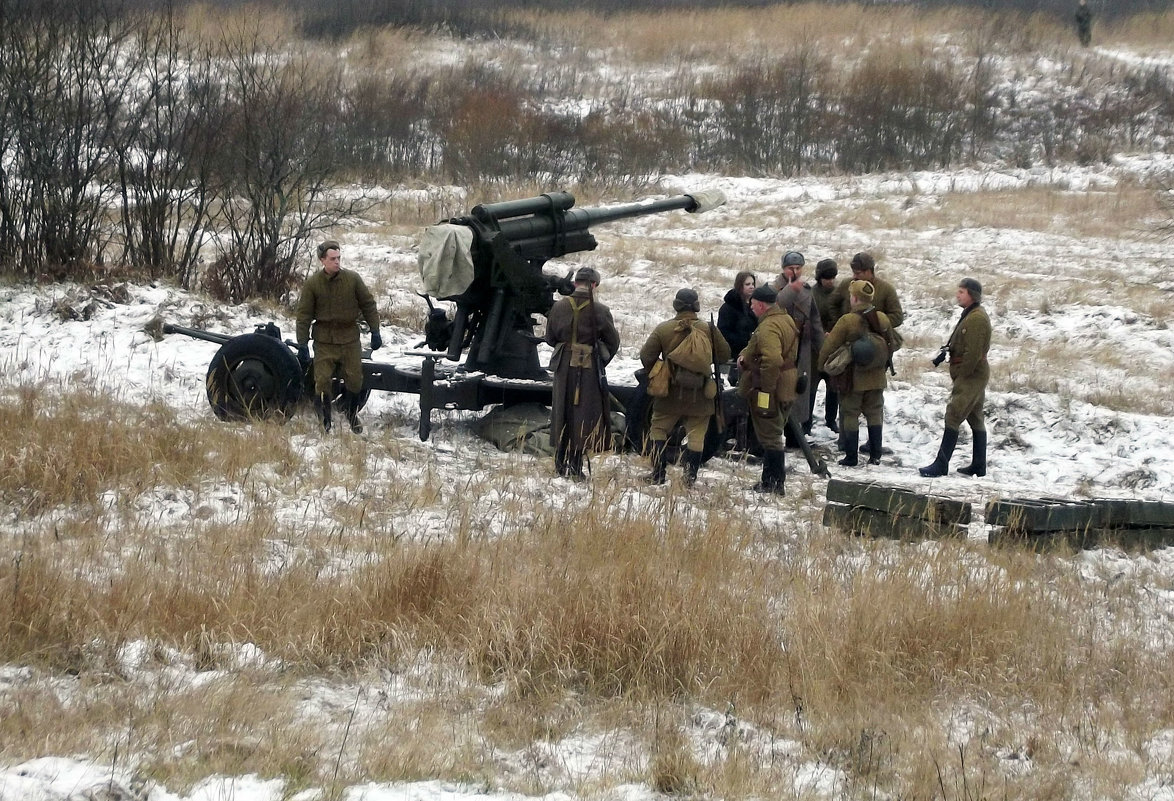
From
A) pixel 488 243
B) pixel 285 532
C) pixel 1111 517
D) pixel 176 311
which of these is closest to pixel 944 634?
pixel 1111 517

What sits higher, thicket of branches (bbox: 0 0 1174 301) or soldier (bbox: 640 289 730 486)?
thicket of branches (bbox: 0 0 1174 301)

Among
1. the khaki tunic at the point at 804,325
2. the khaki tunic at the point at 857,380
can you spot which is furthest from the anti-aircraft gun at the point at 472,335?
the khaki tunic at the point at 857,380

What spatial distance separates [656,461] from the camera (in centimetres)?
886

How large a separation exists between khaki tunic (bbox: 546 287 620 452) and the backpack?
43 centimetres

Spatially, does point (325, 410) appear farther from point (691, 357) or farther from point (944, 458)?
point (944, 458)

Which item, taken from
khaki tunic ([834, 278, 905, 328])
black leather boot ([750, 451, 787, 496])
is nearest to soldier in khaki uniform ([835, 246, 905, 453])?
khaki tunic ([834, 278, 905, 328])

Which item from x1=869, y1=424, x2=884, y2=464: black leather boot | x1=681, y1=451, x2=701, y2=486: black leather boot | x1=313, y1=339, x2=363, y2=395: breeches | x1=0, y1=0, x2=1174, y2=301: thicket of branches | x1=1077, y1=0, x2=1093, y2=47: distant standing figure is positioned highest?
x1=1077, y1=0, x2=1093, y2=47: distant standing figure

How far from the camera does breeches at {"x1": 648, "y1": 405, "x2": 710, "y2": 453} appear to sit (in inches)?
349

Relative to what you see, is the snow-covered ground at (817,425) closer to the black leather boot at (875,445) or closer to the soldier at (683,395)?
the black leather boot at (875,445)

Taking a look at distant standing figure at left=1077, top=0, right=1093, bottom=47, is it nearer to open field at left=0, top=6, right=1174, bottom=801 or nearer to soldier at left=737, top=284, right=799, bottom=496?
open field at left=0, top=6, right=1174, bottom=801

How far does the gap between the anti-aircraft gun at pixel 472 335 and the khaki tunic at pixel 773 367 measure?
1.17m

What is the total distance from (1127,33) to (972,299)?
36.5 metres

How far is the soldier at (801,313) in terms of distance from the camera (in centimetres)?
1034

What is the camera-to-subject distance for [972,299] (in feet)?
32.5
